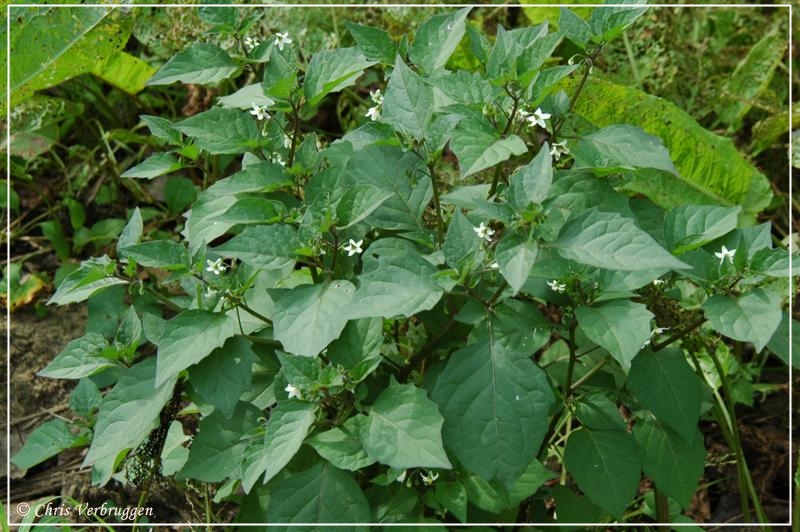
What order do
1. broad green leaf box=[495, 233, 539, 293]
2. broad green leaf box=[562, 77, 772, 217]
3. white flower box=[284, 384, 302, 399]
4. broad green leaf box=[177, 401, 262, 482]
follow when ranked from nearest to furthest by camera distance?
broad green leaf box=[495, 233, 539, 293], white flower box=[284, 384, 302, 399], broad green leaf box=[177, 401, 262, 482], broad green leaf box=[562, 77, 772, 217]

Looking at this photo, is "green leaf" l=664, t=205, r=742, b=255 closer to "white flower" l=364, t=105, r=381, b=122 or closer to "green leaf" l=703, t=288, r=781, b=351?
"green leaf" l=703, t=288, r=781, b=351

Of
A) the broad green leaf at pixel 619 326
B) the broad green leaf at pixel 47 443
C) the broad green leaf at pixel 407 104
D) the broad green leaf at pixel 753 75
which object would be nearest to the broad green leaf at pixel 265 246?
the broad green leaf at pixel 407 104

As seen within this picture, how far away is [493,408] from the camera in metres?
1.42

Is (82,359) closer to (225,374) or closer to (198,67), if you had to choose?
(225,374)

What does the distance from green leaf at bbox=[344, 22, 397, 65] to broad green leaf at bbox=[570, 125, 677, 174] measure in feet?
1.37

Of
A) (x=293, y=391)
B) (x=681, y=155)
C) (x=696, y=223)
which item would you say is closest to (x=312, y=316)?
(x=293, y=391)

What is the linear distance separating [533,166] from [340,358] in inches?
19.0

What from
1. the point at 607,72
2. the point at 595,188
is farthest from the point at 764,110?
the point at 595,188

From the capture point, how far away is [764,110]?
2826 millimetres

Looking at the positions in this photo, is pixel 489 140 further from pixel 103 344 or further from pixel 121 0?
pixel 121 0

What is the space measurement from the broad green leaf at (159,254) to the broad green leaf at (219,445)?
0.99 feet

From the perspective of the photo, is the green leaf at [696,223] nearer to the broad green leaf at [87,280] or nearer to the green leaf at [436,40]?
the green leaf at [436,40]

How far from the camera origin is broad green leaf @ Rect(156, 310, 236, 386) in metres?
1.43

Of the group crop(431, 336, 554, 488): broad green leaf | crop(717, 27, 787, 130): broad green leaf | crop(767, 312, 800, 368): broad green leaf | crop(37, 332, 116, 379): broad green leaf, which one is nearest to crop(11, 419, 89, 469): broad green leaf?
crop(37, 332, 116, 379): broad green leaf
